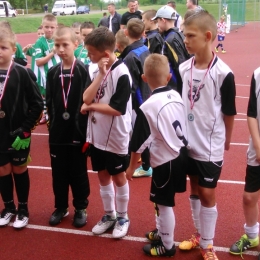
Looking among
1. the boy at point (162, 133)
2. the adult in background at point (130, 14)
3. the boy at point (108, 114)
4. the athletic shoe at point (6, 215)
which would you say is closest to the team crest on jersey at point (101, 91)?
the boy at point (108, 114)

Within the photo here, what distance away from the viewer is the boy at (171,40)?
498 cm

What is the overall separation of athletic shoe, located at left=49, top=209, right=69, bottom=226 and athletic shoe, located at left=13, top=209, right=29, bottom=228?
248 mm

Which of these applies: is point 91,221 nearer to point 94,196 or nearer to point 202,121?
point 94,196

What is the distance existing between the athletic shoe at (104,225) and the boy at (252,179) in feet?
3.80

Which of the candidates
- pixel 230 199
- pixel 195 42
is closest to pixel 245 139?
pixel 230 199

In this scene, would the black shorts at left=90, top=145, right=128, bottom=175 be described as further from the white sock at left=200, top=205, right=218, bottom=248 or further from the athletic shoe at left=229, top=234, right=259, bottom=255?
the athletic shoe at left=229, top=234, right=259, bottom=255

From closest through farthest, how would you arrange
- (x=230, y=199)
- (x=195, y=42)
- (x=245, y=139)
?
(x=195, y=42)
(x=230, y=199)
(x=245, y=139)

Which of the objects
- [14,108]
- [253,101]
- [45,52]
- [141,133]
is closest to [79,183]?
[14,108]

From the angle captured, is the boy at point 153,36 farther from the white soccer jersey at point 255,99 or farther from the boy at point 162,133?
the white soccer jersey at point 255,99

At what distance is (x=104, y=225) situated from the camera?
382cm

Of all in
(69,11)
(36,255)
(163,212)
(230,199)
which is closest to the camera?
(163,212)

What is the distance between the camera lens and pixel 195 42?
2934 millimetres

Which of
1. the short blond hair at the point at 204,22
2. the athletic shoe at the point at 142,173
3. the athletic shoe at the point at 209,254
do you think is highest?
the short blond hair at the point at 204,22

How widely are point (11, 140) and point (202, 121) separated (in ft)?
5.94
